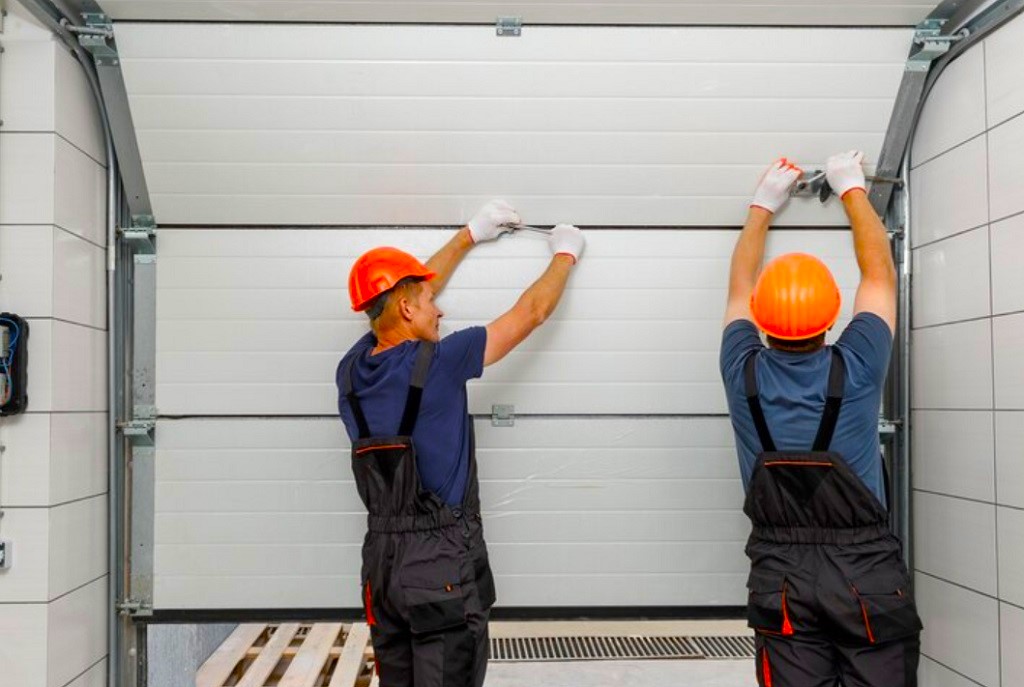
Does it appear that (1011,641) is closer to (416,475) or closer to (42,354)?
(416,475)

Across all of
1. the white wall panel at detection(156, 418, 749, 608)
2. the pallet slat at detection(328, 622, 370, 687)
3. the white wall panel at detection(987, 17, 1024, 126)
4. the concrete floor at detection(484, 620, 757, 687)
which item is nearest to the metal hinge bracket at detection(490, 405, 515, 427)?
the white wall panel at detection(156, 418, 749, 608)

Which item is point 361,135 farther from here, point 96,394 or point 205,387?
point 96,394

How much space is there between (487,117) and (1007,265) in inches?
60.1

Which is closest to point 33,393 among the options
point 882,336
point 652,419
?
point 652,419

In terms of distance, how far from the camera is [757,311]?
80.7 inches

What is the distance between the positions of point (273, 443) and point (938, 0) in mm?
2399

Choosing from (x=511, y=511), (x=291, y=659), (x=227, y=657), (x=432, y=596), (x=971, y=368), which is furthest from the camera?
(x=291, y=659)

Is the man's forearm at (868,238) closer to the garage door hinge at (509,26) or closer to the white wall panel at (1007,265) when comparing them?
the white wall panel at (1007,265)

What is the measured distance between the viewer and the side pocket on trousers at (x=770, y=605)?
1.99 meters

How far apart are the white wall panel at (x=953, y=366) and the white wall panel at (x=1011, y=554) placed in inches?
12.1

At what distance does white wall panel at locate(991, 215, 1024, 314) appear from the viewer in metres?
2.04

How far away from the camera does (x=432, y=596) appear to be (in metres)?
2.03

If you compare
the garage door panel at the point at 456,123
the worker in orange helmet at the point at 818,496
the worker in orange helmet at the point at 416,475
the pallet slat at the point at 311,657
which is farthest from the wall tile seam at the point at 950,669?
the pallet slat at the point at 311,657

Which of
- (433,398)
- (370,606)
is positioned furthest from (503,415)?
(370,606)
